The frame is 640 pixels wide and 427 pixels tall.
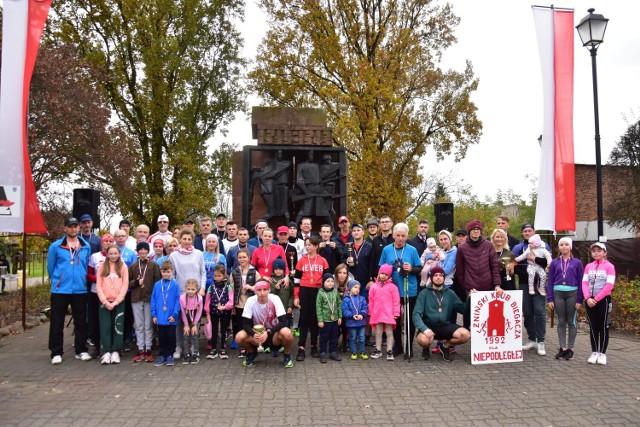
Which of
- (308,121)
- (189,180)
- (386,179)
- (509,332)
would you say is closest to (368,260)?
(509,332)

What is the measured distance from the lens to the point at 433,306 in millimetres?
7195

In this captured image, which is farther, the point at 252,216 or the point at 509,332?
the point at 252,216

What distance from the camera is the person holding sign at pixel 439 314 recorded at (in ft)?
23.2

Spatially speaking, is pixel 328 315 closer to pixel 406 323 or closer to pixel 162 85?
pixel 406 323

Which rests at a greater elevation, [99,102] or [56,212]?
[99,102]

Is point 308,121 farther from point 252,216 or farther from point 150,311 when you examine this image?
point 150,311

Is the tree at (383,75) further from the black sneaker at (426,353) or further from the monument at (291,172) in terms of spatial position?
the black sneaker at (426,353)

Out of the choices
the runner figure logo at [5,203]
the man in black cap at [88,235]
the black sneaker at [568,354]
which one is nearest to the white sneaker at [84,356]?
the man in black cap at [88,235]

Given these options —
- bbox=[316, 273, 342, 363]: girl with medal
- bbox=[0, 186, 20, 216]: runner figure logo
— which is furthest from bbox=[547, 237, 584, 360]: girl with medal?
bbox=[0, 186, 20, 216]: runner figure logo

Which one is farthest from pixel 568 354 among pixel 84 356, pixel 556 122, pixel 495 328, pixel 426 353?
pixel 84 356

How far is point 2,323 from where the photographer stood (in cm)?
1009

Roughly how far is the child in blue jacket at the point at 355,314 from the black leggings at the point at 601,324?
3172mm

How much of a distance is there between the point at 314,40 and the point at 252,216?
13190 millimetres

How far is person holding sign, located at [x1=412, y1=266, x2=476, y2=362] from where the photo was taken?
706 centimetres
